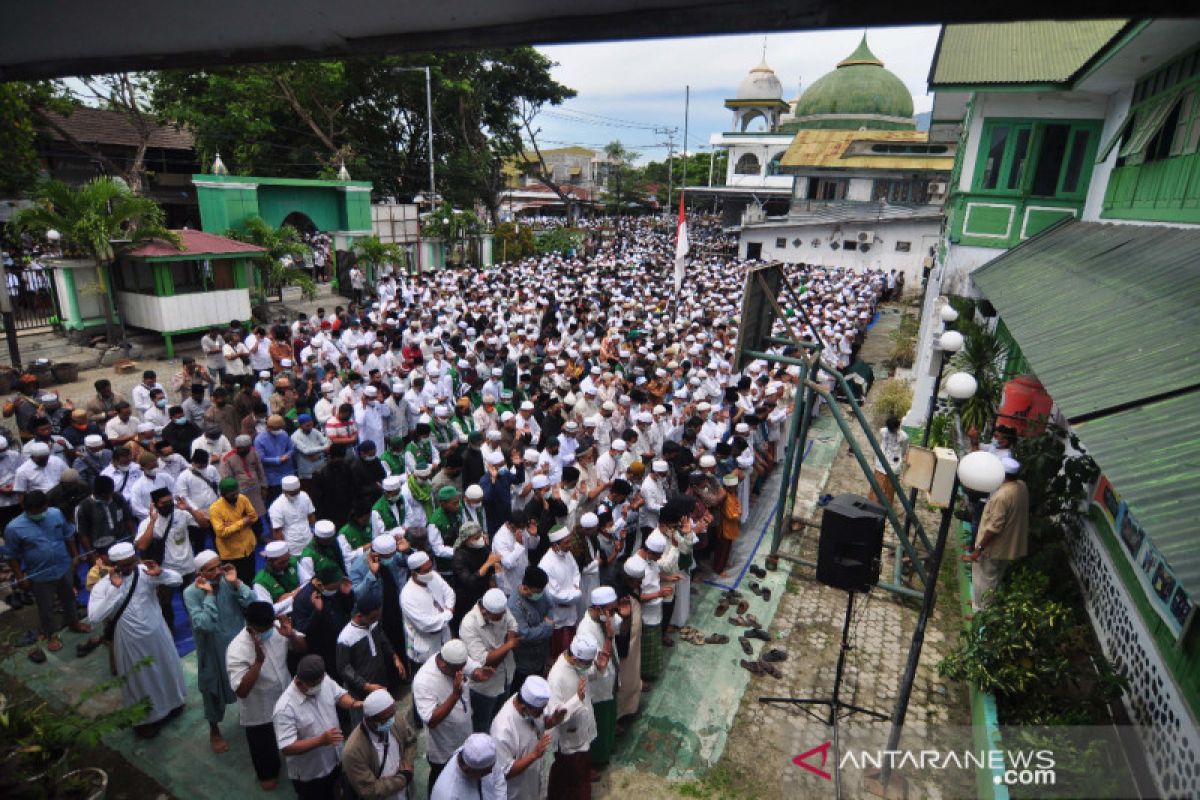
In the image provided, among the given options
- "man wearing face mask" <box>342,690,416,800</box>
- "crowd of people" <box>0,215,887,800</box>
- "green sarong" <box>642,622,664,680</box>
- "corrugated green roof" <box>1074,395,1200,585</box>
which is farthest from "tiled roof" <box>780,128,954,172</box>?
"man wearing face mask" <box>342,690,416,800</box>

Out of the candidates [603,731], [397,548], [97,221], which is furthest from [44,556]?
[97,221]

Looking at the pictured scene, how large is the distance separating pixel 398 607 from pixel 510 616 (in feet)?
3.77

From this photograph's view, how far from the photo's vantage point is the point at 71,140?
76.4 ft

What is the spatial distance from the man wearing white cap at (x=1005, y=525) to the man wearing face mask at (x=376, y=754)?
508cm

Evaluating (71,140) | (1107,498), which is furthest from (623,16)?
(71,140)

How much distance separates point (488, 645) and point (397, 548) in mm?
1136

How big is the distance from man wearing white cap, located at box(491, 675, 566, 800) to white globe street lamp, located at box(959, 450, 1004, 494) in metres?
2.97

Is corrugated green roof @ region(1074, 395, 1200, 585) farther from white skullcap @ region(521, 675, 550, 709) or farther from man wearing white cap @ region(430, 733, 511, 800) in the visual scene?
man wearing white cap @ region(430, 733, 511, 800)

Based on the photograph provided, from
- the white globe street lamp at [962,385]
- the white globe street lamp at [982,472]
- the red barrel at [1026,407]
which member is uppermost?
the white globe street lamp at [982,472]

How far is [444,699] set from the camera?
4312 millimetres

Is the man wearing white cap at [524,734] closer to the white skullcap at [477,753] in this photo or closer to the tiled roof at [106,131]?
the white skullcap at [477,753]

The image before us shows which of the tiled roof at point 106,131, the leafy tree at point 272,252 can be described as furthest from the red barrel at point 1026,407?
the tiled roof at point 106,131

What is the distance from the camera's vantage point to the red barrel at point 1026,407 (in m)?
7.71

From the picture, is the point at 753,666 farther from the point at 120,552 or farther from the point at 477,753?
the point at 120,552
